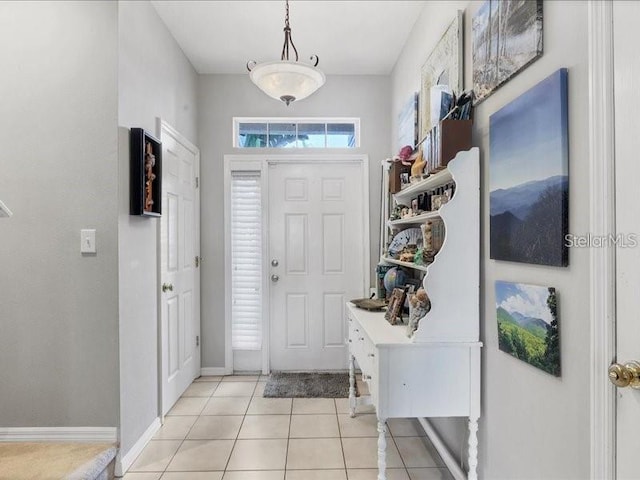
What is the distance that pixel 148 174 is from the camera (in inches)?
89.9

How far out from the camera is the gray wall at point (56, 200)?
202cm

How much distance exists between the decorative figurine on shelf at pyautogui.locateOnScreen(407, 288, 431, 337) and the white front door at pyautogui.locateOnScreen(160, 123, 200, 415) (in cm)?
174

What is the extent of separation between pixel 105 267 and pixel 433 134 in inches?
71.5

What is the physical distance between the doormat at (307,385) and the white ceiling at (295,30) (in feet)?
9.12

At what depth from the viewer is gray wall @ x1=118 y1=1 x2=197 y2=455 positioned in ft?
6.81

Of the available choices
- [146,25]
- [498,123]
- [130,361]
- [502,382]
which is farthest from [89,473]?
[146,25]

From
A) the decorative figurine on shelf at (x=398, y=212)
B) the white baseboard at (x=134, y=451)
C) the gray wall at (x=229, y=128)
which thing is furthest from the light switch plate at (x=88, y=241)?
the decorative figurine on shelf at (x=398, y=212)

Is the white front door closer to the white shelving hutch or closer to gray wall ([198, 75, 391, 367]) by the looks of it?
gray wall ([198, 75, 391, 367])

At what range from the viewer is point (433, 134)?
1.78 metres

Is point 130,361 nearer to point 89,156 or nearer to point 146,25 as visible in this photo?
point 89,156

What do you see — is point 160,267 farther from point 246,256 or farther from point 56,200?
point 246,256

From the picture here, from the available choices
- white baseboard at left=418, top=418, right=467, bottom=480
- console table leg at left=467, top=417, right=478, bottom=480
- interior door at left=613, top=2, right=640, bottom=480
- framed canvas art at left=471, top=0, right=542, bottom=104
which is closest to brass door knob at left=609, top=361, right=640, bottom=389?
interior door at left=613, top=2, right=640, bottom=480

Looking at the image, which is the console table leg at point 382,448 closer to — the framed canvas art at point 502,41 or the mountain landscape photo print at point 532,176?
the mountain landscape photo print at point 532,176

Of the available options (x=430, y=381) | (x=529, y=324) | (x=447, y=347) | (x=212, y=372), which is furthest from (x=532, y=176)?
(x=212, y=372)
